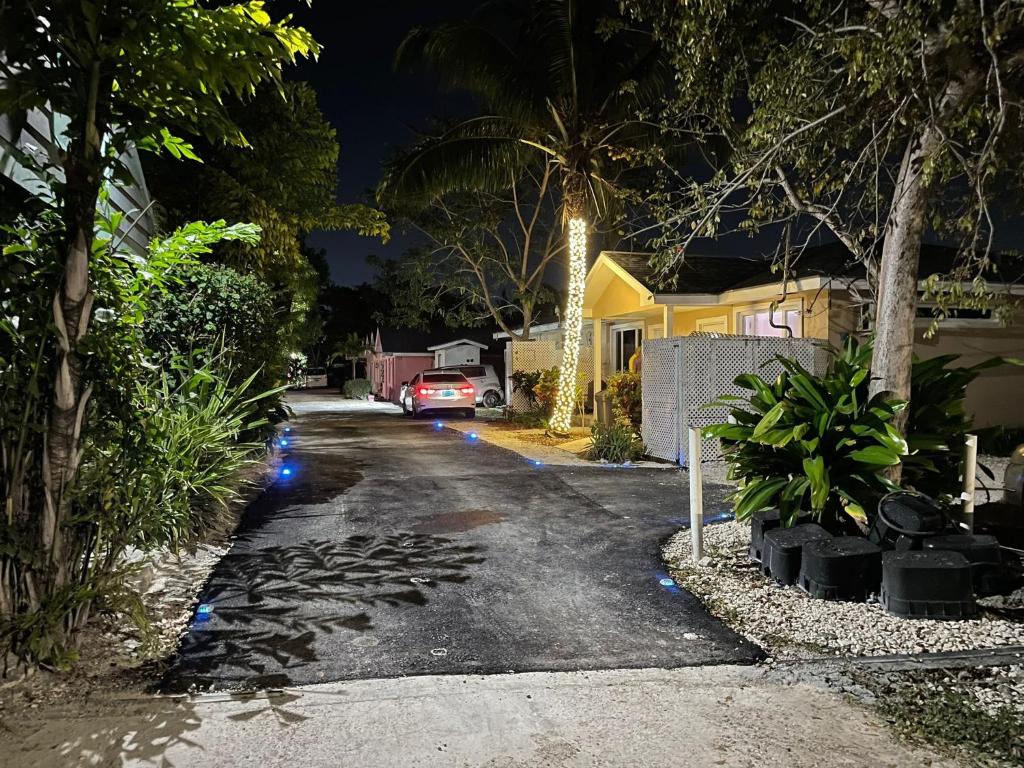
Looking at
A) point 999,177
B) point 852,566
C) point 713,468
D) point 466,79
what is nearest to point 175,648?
point 852,566

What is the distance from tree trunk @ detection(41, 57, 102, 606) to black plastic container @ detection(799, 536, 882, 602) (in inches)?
183

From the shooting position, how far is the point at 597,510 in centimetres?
834

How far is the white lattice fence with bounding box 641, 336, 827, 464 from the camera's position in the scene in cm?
1130

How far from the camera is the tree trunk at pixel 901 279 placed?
19.0 feet

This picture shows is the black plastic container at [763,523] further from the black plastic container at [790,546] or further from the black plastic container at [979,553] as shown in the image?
the black plastic container at [979,553]

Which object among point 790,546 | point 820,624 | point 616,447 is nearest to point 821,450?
point 790,546

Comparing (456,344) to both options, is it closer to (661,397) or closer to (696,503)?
(661,397)

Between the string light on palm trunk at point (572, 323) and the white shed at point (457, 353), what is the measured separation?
22.2 metres

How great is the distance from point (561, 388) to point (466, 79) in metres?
6.37

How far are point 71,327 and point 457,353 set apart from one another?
34.4 m

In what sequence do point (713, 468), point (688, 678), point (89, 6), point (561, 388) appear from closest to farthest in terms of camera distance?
point (89, 6) → point (688, 678) → point (713, 468) → point (561, 388)

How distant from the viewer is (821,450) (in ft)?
19.2

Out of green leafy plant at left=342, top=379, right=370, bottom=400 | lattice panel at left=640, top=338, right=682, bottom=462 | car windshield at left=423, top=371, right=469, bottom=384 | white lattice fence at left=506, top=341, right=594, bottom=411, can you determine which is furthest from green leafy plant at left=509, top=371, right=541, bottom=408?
green leafy plant at left=342, top=379, right=370, bottom=400

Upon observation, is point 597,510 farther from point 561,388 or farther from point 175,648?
point 561,388
